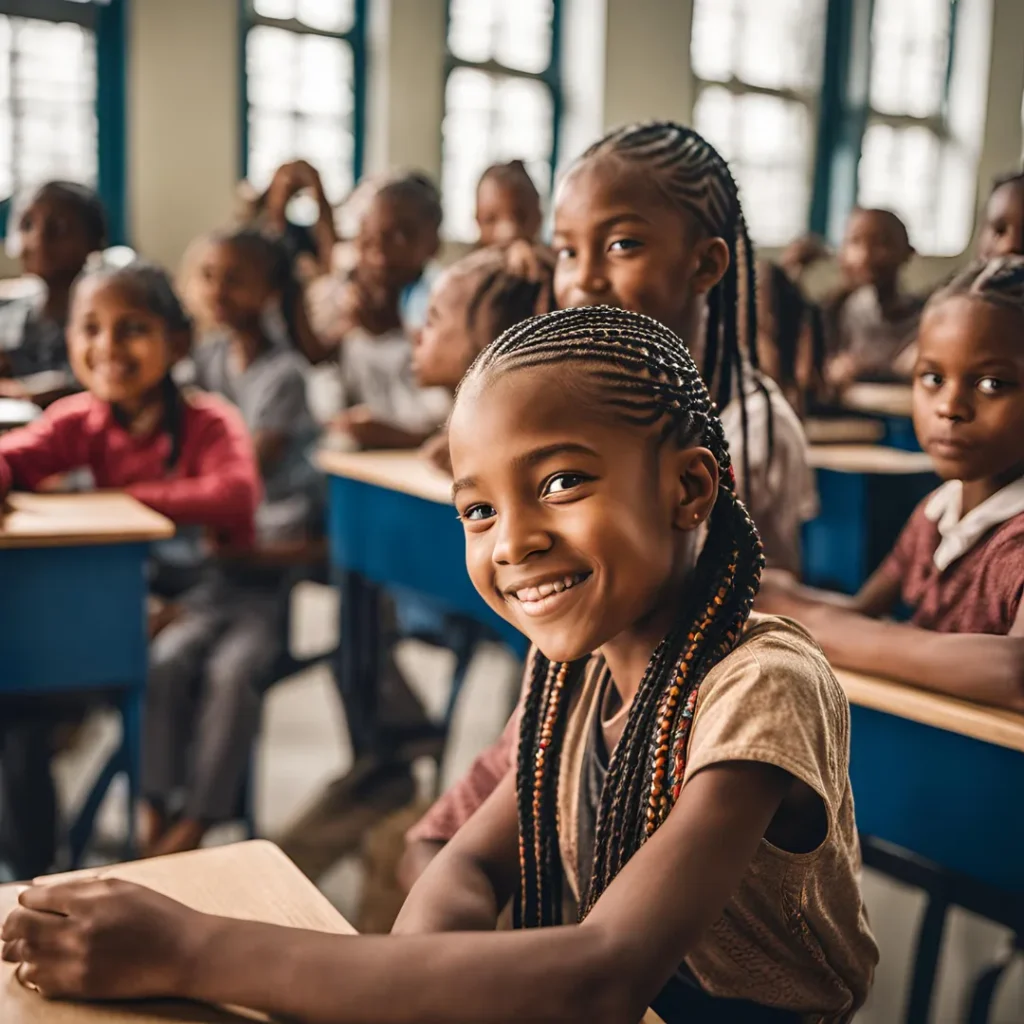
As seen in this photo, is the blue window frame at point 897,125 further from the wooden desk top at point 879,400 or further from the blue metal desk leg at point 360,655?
the blue metal desk leg at point 360,655

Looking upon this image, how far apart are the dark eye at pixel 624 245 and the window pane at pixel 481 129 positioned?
5415 millimetres

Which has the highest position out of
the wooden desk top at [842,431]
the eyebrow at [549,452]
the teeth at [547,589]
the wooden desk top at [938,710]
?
the eyebrow at [549,452]

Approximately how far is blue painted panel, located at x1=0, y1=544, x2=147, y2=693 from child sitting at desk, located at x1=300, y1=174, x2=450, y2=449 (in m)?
1.24

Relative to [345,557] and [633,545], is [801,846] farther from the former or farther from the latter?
[345,557]

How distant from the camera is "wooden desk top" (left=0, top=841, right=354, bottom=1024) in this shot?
2.68 ft

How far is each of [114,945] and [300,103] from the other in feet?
20.5

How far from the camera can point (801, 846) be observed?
90 centimetres

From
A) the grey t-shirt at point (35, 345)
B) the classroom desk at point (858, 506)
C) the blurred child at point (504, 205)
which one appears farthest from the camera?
the blurred child at point (504, 205)

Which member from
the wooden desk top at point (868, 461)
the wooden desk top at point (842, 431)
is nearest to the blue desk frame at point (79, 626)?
the wooden desk top at point (868, 461)

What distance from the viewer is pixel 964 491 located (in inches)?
60.2

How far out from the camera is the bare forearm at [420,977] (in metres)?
0.73

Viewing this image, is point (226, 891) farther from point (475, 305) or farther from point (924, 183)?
point (924, 183)

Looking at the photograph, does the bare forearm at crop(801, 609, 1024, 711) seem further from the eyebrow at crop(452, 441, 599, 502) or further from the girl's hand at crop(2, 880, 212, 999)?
the girl's hand at crop(2, 880, 212, 999)

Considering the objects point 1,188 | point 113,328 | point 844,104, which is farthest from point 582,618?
point 844,104
